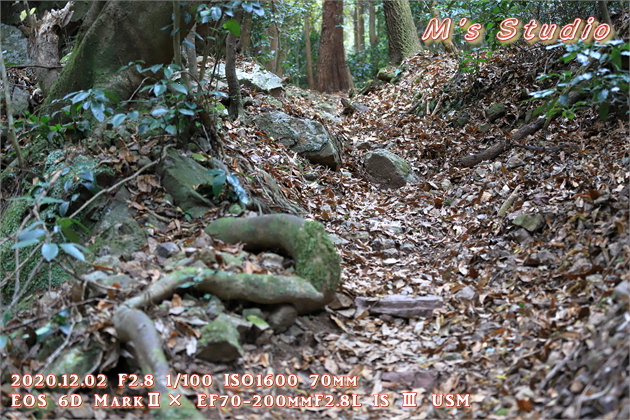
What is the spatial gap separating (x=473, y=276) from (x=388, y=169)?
2.72 metres

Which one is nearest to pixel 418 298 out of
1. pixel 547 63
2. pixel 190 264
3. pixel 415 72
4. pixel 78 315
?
pixel 190 264

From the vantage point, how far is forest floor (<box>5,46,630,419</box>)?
9.73ft

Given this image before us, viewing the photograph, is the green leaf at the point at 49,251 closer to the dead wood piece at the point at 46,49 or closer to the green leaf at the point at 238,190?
the green leaf at the point at 238,190

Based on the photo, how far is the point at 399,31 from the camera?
1145 centimetres

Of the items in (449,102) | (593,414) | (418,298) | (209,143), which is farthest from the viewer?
(449,102)

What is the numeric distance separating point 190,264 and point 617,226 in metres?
3.02

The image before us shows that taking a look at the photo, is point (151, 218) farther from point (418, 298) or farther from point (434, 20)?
point (434, 20)

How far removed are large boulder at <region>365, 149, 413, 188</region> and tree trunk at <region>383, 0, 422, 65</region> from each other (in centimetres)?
503

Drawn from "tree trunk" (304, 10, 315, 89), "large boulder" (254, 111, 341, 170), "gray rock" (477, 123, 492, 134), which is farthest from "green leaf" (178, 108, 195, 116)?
"tree trunk" (304, 10, 315, 89)

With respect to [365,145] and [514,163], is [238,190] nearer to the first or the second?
[514,163]

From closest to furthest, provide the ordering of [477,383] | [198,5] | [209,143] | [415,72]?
1. [477,383]
2. [198,5]
3. [209,143]
4. [415,72]

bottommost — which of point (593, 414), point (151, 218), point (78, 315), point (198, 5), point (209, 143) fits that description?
point (593, 414)

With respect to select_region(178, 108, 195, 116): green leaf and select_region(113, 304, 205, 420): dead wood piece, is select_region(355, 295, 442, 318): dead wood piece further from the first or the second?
select_region(178, 108, 195, 116): green leaf

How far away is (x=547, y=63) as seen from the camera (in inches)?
270
